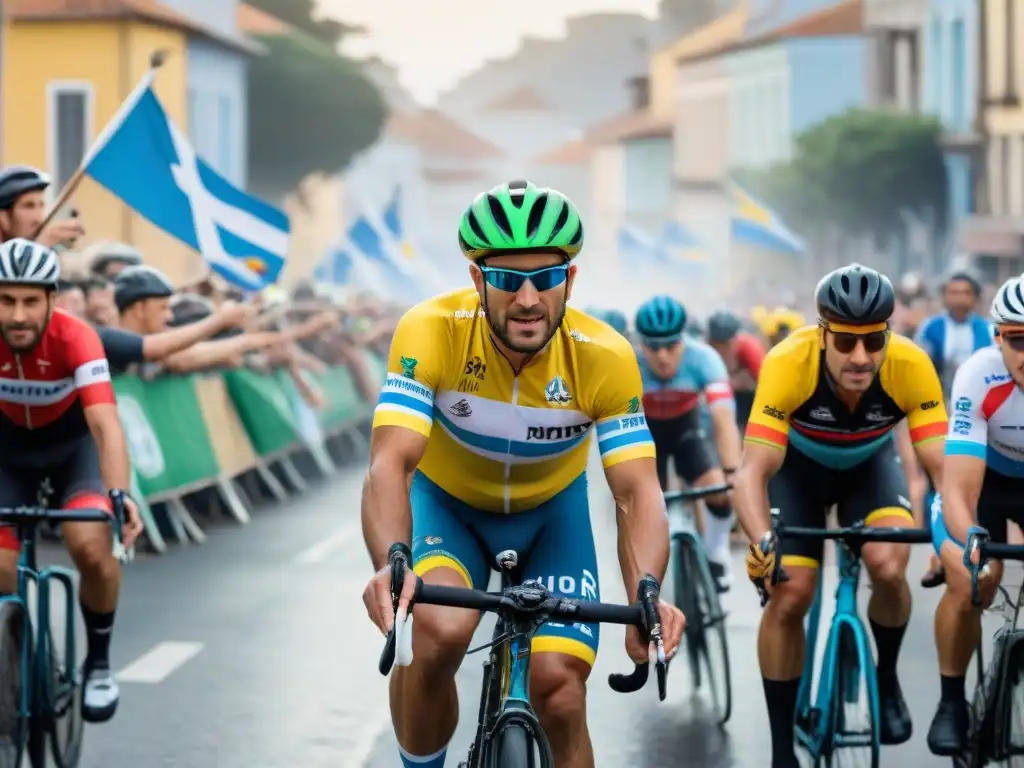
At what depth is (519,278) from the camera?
5852 mm

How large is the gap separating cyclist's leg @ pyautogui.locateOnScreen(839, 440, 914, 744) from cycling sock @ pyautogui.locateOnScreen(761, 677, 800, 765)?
0.36 meters

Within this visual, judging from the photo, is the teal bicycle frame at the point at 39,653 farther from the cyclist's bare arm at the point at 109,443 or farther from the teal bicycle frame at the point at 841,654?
the teal bicycle frame at the point at 841,654

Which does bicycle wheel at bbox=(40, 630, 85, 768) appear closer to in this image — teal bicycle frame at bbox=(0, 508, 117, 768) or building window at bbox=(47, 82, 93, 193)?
teal bicycle frame at bbox=(0, 508, 117, 768)

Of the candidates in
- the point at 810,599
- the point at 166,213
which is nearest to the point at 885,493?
the point at 810,599

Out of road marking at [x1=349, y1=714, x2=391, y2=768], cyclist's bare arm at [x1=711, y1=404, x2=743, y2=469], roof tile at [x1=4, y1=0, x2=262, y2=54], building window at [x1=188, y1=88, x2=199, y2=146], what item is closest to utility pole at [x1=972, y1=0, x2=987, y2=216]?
building window at [x1=188, y1=88, x2=199, y2=146]

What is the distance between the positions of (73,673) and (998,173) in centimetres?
4989

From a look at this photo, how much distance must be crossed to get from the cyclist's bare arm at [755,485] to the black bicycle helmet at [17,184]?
4299 mm

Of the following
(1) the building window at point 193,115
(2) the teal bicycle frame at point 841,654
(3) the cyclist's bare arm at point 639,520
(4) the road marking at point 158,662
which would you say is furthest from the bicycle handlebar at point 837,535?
(1) the building window at point 193,115

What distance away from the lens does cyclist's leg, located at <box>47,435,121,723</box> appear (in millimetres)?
8000

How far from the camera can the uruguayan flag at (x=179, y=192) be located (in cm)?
1448

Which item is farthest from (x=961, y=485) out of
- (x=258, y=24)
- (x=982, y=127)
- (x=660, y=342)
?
(x=258, y=24)

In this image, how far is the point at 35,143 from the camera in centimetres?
4816

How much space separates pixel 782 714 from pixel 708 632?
223cm

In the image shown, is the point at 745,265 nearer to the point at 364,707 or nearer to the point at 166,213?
the point at 166,213
